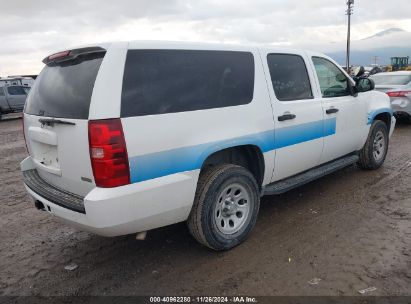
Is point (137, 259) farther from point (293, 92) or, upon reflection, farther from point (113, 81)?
point (293, 92)

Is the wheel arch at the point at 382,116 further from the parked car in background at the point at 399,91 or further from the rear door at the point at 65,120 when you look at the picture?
the parked car in background at the point at 399,91

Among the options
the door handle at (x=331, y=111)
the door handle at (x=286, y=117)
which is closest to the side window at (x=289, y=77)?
the door handle at (x=286, y=117)

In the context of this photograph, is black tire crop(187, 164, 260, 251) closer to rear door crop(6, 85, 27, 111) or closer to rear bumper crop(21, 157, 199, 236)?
rear bumper crop(21, 157, 199, 236)

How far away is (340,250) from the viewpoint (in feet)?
12.0

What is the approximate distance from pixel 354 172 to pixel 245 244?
3.15 m

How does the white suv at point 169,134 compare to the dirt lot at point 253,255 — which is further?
the dirt lot at point 253,255

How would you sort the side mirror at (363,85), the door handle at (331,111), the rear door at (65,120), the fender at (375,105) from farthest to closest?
the fender at (375,105)
the side mirror at (363,85)
the door handle at (331,111)
the rear door at (65,120)

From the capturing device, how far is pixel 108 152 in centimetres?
283

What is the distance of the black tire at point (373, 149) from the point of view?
588 centimetres

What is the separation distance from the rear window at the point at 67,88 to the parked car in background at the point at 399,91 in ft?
31.0

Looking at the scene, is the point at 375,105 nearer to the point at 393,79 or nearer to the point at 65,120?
the point at 65,120

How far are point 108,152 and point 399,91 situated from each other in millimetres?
9763

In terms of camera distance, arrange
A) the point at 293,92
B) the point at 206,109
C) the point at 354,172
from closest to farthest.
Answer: the point at 206,109 → the point at 293,92 → the point at 354,172

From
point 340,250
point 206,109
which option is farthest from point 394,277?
point 206,109
